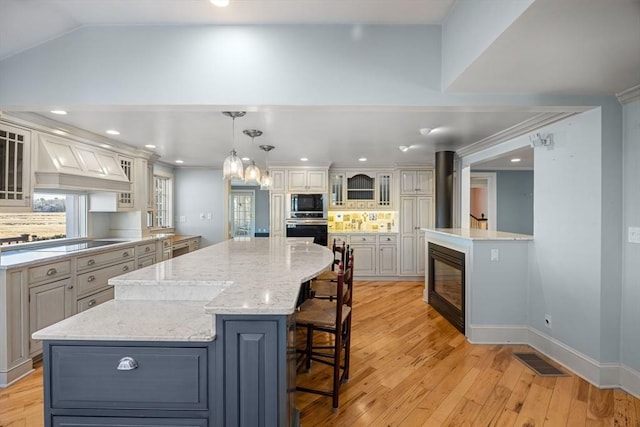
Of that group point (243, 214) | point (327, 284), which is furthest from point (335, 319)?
point (243, 214)

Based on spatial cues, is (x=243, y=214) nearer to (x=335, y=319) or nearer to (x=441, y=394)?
(x=335, y=319)

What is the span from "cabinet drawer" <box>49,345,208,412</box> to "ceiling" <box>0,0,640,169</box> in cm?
159

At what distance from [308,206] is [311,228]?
0.41 m

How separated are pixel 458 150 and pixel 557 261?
7.35 ft

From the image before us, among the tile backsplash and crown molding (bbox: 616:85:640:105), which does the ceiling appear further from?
the tile backsplash

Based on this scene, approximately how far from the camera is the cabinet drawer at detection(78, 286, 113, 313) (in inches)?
121

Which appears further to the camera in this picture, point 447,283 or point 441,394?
point 447,283

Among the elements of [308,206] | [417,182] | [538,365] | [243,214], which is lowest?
[538,365]

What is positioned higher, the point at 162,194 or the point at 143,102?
the point at 143,102

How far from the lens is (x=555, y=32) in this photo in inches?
54.6

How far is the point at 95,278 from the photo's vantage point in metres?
3.28

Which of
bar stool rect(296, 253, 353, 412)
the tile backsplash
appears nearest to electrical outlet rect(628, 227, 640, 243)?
bar stool rect(296, 253, 353, 412)

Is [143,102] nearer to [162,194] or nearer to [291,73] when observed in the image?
[291,73]

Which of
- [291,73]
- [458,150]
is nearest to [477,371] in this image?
[291,73]
